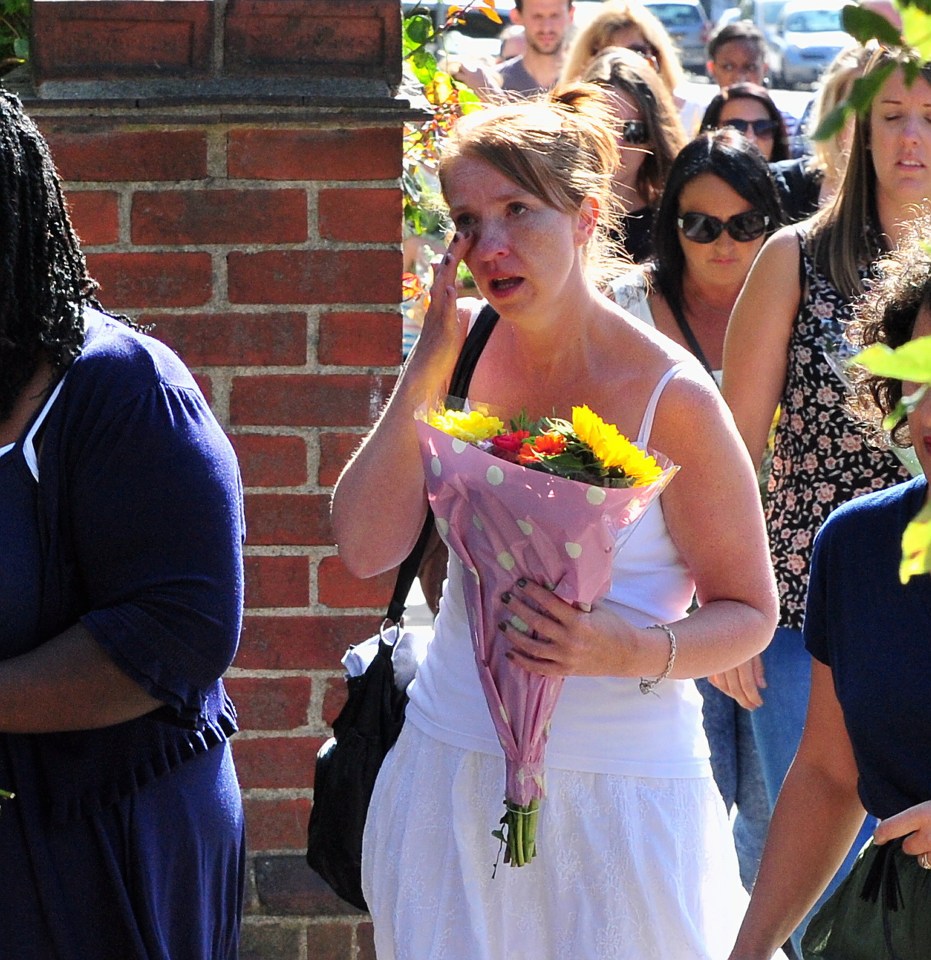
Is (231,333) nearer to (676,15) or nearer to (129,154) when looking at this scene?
(129,154)

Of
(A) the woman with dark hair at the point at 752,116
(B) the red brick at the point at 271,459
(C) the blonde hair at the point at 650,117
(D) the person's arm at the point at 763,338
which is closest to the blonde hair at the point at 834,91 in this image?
(A) the woman with dark hair at the point at 752,116

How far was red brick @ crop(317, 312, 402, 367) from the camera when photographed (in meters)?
3.23

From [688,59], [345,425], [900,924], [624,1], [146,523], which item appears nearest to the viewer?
[900,924]

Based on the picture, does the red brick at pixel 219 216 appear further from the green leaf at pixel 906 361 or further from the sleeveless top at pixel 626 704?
the green leaf at pixel 906 361

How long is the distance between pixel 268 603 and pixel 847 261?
142cm

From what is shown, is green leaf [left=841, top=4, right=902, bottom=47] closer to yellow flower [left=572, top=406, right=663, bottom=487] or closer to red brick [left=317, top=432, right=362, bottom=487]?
yellow flower [left=572, top=406, right=663, bottom=487]

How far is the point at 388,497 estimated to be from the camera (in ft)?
8.46

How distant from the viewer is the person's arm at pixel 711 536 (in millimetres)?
2354

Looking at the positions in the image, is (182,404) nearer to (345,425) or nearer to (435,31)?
(345,425)

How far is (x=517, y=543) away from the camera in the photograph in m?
2.19

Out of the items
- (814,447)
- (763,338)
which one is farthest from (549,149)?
(814,447)

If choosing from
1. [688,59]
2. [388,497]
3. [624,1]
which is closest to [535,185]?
[388,497]

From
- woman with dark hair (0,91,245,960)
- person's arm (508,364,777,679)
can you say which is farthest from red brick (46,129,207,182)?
person's arm (508,364,777,679)

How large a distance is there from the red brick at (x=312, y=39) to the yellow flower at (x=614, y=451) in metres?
1.29
